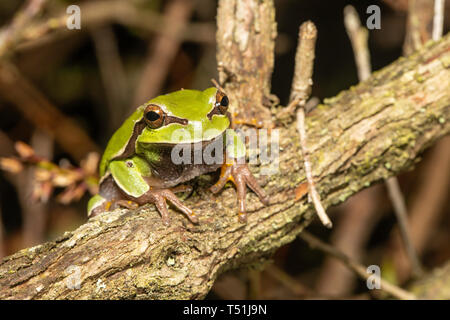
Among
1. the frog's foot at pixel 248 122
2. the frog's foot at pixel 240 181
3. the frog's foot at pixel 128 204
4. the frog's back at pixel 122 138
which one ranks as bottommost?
the frog's foot at pixel 128 204

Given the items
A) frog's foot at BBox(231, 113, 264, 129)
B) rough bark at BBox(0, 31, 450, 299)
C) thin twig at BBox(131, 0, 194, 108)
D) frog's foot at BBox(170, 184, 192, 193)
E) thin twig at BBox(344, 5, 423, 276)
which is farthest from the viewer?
thin twig at BBox(131, 0, 194, 108)

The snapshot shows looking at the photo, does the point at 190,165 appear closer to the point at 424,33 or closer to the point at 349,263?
the point at 349,263

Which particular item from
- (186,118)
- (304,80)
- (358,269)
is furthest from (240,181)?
(358,269)

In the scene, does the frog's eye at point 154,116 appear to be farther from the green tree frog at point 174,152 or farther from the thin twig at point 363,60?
the thin twig at point 363,60

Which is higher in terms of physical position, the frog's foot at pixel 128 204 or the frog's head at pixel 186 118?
the frog's head at pixel 186 118

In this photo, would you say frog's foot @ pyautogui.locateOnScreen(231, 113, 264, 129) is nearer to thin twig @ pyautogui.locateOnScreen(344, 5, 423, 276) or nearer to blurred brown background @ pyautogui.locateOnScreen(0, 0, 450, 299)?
thin twig @ pyautogui.locateOnScreen(344, 5, 423, 276)

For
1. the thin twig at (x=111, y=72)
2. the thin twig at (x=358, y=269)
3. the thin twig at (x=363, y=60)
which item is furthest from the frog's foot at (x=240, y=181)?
the thin twig at (x=111, y=72)

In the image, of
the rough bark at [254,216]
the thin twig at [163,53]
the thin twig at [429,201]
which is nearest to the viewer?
the rough bark at [254,216]

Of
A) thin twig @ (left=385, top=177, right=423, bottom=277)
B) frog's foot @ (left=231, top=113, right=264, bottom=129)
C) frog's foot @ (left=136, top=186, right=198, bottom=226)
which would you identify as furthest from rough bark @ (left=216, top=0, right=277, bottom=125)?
thin twig @ (left=385, top=177, right=423, bottom=277)
